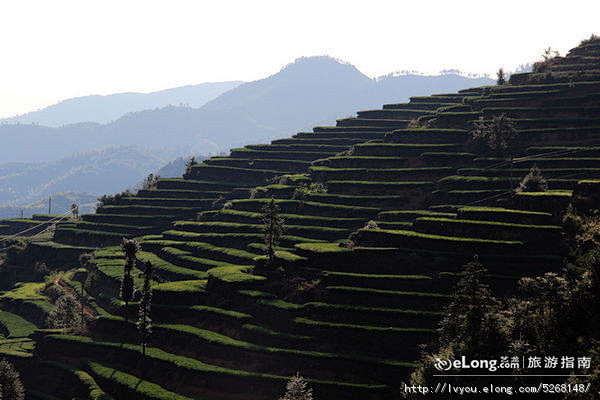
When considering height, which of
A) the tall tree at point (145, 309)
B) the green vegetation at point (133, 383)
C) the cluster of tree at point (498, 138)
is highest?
the cluster of tree at point (498, 138)

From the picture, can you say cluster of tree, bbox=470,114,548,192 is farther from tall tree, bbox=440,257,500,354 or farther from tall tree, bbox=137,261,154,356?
tall tree, bbox=137,261,154,356

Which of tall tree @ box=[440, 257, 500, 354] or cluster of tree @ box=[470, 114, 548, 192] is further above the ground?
cluster of tree @ box=[470, 114, 548, 192]

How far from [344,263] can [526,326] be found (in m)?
25.6

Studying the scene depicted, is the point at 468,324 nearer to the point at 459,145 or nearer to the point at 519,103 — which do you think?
the point at 459,145

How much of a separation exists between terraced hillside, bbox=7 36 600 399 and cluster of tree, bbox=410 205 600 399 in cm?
790

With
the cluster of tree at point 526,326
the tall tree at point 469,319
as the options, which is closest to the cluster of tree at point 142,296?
the cluster of tree at point 526,326

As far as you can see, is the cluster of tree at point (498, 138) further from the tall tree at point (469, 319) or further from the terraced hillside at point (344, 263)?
the tall tree at point (469, 319)

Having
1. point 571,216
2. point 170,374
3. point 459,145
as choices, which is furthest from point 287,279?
point 459,145

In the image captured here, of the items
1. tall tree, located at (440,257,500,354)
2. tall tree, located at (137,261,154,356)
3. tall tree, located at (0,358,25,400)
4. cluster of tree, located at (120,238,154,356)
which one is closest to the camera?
tall tree, located at (440,257,500,354)

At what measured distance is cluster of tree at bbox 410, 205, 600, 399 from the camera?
44.2 m

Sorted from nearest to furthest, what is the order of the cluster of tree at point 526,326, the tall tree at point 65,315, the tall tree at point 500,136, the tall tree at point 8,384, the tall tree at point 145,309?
the cluster of tree at point 526,326, the tall tree at point 8,384, the tall tree at point 145,309, the tall tree at point 65,315, the tall tree at point 500,136

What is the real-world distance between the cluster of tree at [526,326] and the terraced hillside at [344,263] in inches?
311

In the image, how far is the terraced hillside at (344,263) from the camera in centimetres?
5903

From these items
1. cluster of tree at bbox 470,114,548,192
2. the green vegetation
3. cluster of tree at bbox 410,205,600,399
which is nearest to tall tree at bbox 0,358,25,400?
the green vegetation
